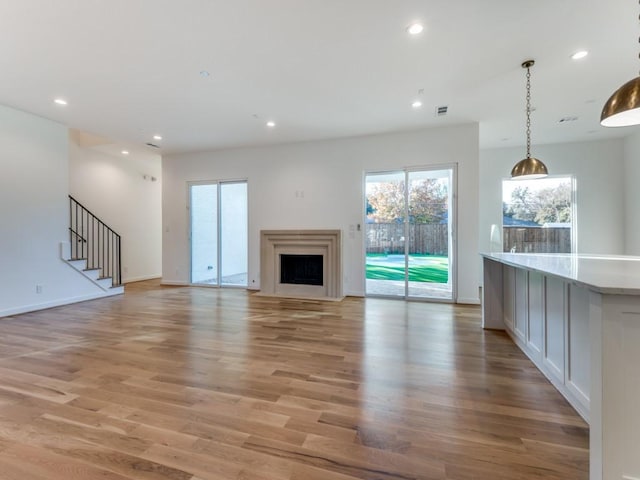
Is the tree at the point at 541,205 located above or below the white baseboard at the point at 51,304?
above

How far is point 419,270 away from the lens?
18.1 feet

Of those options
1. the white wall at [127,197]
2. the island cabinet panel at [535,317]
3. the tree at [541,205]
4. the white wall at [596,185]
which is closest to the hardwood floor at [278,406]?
the island cabinet panel at [535,317]

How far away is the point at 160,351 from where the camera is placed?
3.01m

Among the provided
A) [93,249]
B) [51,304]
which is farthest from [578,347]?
[93,249]

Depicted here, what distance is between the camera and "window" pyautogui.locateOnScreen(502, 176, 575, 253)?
630 centimetres

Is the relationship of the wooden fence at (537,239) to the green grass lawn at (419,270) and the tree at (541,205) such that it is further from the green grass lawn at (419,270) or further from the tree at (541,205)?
the green grass lawn at (419,270)

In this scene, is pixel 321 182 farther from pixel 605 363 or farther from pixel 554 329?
pixel 605 363

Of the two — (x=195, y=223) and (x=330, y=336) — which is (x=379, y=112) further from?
(x=195, y=223)

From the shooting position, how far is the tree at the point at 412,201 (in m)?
5.40

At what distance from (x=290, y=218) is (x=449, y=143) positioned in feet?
10.9

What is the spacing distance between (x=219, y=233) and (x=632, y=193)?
8.49 metres

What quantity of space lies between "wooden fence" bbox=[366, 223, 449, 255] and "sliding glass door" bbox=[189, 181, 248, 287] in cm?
283

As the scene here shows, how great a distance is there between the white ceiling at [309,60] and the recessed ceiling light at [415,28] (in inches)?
2.1

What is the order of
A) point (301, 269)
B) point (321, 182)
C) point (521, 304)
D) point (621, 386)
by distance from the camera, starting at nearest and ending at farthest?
point (621, 386) → point (521, 304) → point (321, 182) → point (301, 269)
